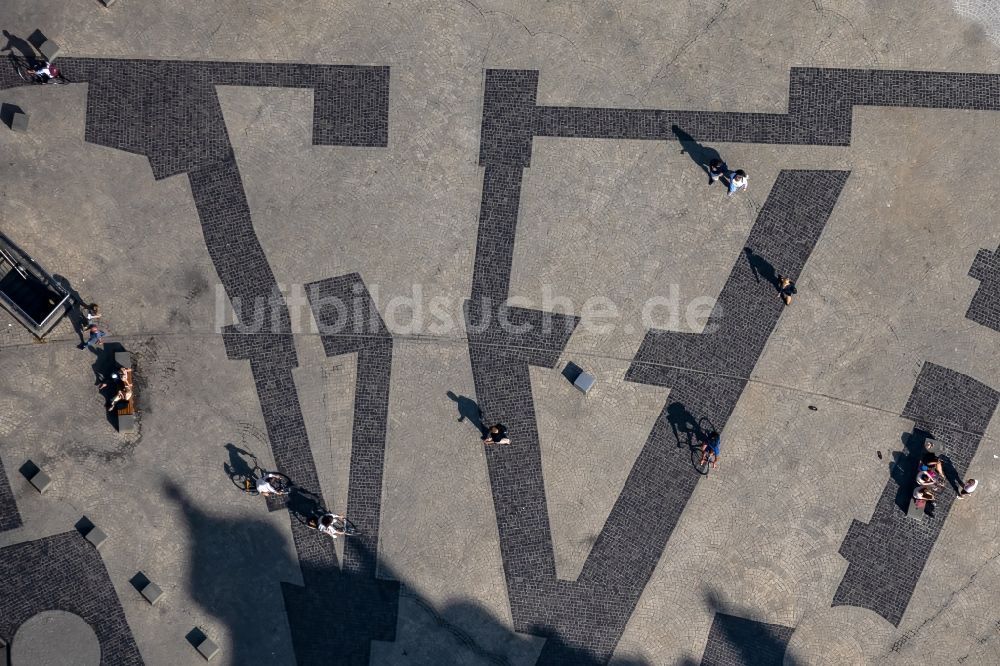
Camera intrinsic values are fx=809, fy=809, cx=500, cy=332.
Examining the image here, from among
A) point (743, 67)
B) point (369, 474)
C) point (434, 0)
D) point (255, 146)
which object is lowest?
point (369, 474)

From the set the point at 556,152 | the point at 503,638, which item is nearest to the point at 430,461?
the point at 503,638

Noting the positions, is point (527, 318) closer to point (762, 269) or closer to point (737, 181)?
point (762, 269)

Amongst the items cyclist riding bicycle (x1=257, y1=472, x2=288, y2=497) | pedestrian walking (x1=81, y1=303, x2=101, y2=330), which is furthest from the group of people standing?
pedestrian walking (x1=81, y1=303, x2=101, y2=330)

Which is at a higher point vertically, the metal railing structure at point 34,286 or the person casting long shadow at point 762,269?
the person casting long shadow at point 762,269

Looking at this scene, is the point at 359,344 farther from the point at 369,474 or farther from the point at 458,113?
the point at 458,113

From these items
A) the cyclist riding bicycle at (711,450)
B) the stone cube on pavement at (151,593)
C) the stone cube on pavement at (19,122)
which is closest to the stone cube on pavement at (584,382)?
the cyclist riding bicycle at (711,450)

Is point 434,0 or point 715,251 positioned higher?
point 434,0

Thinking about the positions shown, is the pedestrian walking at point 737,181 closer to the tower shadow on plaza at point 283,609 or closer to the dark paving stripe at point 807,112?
the dark paving stripe at point 807,112
